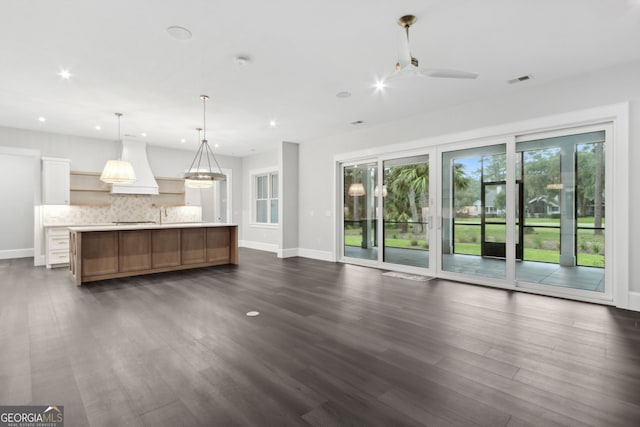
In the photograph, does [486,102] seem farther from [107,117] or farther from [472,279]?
[107,117]

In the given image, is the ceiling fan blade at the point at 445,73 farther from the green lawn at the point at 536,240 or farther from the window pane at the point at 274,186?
the window pane at the point at 274,186

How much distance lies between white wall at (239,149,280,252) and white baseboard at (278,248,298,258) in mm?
1078

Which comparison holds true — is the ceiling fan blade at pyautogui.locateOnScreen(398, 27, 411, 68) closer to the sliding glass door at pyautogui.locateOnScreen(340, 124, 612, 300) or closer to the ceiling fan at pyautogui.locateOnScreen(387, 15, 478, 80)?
the ceiling fan at pyautogui.locateOnScreen(387, 15, 478, 80)

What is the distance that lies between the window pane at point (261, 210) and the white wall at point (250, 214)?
238mm

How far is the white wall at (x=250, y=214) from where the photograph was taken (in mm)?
9383

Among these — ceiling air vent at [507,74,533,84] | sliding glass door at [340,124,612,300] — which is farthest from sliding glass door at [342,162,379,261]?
ceiling air vent at [507,74,533,84]

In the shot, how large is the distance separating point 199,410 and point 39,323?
8.78 feet

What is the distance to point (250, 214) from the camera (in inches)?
408

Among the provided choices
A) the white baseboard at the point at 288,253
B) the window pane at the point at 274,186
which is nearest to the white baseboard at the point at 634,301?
the white baseboard at the point at 288,253

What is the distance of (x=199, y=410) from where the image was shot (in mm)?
1880

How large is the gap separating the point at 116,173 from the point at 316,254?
4.52m

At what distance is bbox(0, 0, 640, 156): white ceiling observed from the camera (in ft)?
9.17

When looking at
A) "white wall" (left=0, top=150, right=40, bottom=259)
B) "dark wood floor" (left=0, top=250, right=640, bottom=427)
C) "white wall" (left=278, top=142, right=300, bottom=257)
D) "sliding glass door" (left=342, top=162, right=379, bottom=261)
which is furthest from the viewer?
"white wall" (left=278, top=142, right=300, bottom=257)

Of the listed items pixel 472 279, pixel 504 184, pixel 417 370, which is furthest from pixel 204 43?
pixel 472 279
